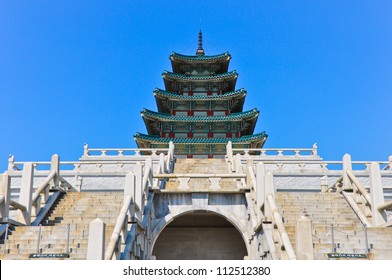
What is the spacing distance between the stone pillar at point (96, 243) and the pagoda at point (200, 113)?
1100 inches

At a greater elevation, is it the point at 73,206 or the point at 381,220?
the point at 73,206

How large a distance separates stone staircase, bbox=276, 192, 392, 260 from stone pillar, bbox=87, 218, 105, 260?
454 cm

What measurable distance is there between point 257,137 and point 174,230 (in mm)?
18371

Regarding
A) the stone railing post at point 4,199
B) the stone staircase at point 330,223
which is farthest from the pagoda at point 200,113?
the stone railing post at point 4,199

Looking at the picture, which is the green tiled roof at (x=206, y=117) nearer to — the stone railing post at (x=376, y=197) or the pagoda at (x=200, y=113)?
the pagoda at (x=200, y=113)

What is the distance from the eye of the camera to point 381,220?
1412cm

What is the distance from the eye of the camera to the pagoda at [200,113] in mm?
38125

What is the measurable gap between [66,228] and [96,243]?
3507 millimetres

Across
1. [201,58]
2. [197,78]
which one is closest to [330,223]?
[197,78]

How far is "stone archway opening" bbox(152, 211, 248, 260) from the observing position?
787 inches

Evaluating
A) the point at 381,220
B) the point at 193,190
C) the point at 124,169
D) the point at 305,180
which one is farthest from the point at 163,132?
the point at 381,220

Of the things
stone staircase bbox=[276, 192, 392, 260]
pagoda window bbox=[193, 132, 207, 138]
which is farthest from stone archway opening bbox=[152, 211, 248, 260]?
pagoda window bbox=[193, 132, 207, 138]

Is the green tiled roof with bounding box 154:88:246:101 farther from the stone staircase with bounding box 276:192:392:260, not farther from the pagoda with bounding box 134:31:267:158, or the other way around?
the stone staircase with bounding box 276:192:392:260
